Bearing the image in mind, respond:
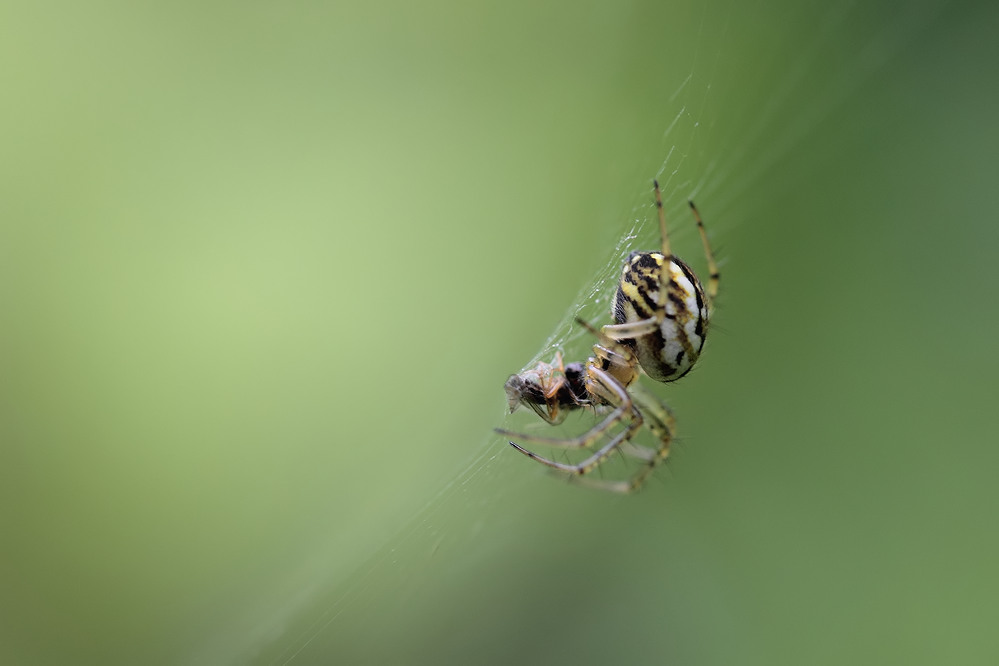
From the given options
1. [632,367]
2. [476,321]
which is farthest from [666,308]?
[476,321]

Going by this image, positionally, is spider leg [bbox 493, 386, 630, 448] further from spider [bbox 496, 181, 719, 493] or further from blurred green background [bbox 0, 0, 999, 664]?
blurred green background [bbox 0, 0, 999, 664]

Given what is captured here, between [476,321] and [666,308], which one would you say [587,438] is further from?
[476,321]

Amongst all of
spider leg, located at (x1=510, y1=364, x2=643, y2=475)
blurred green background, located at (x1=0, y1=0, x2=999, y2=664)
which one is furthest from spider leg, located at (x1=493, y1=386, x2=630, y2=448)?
blurred green background, located at (x1=0, y1=0, x2=999, y2=664)

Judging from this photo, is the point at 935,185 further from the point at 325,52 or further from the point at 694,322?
the point at 325,52

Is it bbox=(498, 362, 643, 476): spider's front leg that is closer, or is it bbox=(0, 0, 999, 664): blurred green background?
bbox=(498, 362, 643, 476): spider's front leg

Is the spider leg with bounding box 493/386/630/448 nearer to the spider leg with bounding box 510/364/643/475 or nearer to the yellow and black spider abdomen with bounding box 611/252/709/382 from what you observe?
the spider leg with bounding box 510/364/643/475

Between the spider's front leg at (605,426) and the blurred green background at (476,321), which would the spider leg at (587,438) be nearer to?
the spider's front leg at (605,426)
